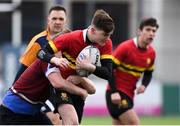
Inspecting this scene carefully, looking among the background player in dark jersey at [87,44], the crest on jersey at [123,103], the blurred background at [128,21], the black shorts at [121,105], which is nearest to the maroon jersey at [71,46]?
A: the background player in dark jersey at [87,44]

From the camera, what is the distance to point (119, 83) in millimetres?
11953

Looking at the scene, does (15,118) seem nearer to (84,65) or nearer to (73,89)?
(73,89)

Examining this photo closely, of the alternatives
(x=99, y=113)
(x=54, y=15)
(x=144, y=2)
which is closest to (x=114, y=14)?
(x=144, y=2)

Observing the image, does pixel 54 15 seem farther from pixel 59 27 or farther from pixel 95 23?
pixel 95 23

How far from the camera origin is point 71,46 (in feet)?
28.3

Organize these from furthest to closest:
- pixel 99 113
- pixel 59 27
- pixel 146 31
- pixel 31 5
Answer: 1. pixel 31 5
2. pixel 99 113
3. pixel 146 31
4. pixel 59 27

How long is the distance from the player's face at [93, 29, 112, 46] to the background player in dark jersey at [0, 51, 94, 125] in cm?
51

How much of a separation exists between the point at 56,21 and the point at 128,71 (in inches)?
85.8

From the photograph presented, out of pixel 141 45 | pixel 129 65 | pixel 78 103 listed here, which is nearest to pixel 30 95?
pixel 78 103

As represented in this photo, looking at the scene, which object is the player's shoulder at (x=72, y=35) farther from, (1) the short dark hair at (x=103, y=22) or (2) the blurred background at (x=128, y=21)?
(2) the blurred background at (x=128, y=21)

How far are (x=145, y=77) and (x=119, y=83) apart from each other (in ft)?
1.58

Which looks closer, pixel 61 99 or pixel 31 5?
pixel 61 99

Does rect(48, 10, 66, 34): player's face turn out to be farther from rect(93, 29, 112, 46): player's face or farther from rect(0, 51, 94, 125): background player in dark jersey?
rect(93, 29, 112, 46): player's face

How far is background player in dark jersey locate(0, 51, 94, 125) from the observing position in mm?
8750
